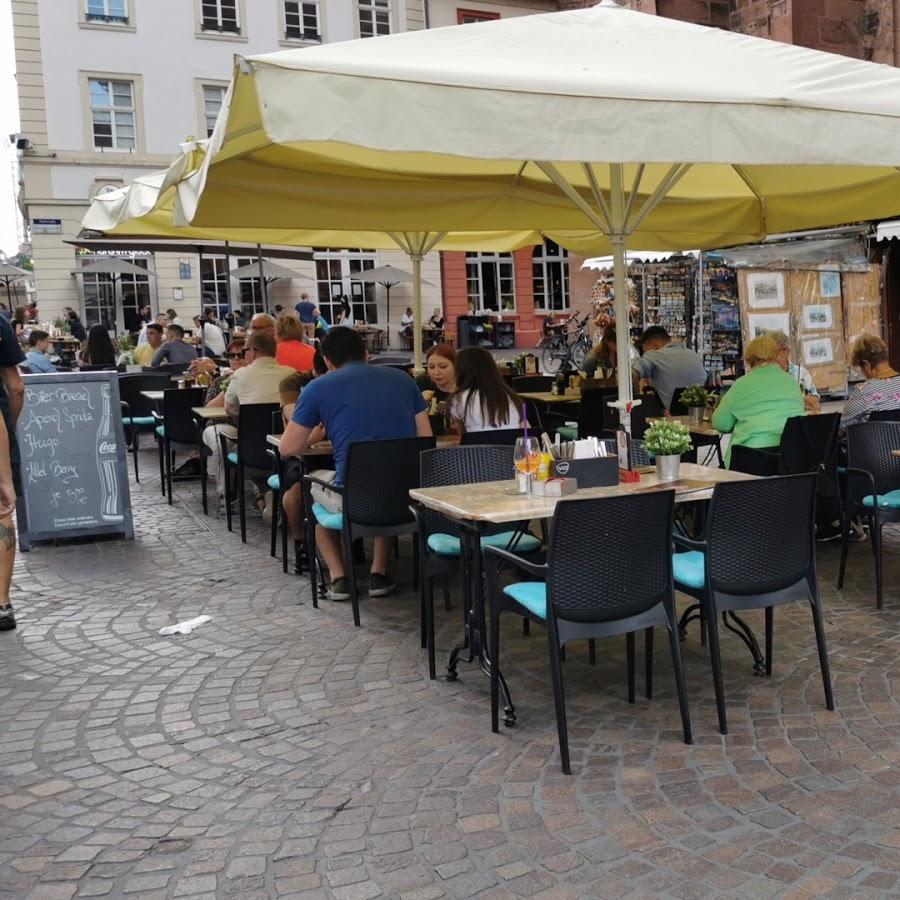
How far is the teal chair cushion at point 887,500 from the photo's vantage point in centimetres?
554

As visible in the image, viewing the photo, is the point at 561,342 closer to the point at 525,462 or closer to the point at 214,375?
the point at 214,375

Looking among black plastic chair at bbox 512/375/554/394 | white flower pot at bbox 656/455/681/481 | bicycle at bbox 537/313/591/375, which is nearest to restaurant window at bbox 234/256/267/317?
bicycle at bbox 537/313/591/375

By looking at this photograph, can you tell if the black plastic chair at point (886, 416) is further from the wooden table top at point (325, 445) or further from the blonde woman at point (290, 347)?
the blonde woman at point (290, 347)

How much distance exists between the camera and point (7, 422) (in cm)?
576

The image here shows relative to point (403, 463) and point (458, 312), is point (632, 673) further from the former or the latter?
point (458, 312)

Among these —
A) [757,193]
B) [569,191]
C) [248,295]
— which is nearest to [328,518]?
[569,191]

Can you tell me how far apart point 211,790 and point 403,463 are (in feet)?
7.31

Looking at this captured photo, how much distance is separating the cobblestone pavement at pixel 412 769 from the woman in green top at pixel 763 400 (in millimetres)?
1107

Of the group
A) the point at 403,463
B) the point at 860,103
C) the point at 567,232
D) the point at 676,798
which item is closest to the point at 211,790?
the point at 676,798

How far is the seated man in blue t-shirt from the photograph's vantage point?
5.71 m

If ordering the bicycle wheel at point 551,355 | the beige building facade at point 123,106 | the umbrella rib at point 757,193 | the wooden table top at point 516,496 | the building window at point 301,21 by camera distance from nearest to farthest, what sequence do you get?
1. the wooden table top at point 516,496
2. the umbrella rib at point 757,193
3. the bicycle wheel at point 551,355
4. the beige building facade at point 123,106
5. the building window at point 301,21

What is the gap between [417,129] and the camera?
11.2ft

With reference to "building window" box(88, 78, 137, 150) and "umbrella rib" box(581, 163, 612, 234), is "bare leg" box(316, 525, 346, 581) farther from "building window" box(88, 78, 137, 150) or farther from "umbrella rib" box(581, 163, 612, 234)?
"building window" box(88, 78, 137, 150)

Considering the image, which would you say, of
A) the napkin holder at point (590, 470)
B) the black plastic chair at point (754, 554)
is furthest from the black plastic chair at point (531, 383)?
the black plastic chair at point (754, 554)
